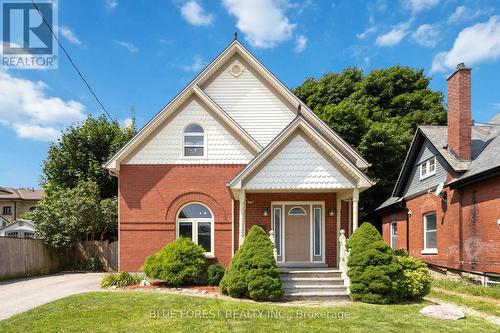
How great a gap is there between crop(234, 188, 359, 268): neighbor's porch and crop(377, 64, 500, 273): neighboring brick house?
15.0 ft

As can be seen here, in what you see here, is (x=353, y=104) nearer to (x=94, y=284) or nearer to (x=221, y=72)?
(x=221, y=72)

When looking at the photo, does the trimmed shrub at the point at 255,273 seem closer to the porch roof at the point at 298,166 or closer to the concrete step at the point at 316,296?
the concrete step at the point at 316,296

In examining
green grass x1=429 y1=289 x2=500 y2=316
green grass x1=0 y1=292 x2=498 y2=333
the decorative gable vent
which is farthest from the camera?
the decorative gable vent

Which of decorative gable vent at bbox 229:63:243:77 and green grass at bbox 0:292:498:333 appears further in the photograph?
decorative gable vent at bbox 229:63:243:77

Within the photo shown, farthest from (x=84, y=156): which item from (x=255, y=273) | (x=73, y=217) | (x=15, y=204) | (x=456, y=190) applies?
(x=15, y=204)

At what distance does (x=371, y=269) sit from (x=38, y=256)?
1587cm

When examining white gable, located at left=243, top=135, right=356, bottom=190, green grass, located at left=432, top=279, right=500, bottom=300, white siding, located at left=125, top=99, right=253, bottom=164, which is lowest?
green grass, located at left=432, top=279, right=500, bottom=300

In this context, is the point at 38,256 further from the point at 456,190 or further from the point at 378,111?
the point at 378,111

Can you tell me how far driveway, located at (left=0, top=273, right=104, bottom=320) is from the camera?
1091cm

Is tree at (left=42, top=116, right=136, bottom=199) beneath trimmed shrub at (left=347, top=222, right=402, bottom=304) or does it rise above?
above

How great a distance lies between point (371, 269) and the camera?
38.3 ft

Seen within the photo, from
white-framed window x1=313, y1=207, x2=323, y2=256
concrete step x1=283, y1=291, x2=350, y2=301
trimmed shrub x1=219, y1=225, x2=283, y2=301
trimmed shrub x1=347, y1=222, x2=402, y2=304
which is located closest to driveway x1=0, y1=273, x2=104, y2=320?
trimmed shrub x1=219, y1=225, x2=283, y2=301

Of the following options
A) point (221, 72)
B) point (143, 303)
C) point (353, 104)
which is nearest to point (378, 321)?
point (143, 303)

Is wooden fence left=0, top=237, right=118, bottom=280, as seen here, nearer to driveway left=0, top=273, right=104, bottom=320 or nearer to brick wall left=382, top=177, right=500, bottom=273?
driveway left=0, top=273, right=104, bottom=320
